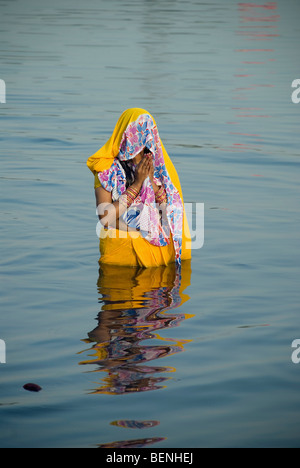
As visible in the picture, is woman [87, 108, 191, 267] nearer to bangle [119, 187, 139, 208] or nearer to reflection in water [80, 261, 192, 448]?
bangle [119, 187, 139, 208]

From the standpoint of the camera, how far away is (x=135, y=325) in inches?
233

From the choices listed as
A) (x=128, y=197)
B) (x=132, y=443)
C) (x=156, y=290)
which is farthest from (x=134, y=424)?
(x=128, y=197)

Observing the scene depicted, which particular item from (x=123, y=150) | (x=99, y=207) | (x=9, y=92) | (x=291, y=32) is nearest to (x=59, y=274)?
(x=99, y=207)

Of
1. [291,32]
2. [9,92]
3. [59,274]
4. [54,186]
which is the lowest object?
[59,274]

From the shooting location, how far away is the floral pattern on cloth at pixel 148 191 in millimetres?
6844

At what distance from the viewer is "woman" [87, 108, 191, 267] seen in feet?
22.6

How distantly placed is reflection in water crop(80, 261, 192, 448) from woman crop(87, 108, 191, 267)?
0.62 feet

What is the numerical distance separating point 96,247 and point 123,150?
132cm

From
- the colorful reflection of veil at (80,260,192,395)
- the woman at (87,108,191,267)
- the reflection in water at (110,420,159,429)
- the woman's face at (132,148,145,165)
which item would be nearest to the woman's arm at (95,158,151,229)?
the woman at (87,108,191,267)

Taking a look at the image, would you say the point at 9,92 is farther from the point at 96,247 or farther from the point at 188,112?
the point at 96,247

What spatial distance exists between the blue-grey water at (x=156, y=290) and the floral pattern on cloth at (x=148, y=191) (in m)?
0.35

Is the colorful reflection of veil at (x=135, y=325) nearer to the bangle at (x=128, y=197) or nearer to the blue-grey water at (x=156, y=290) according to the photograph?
the blue-grey water at (x=156, y=290)

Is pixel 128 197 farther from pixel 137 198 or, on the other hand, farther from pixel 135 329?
pixel 135 329

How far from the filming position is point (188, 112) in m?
15.8
